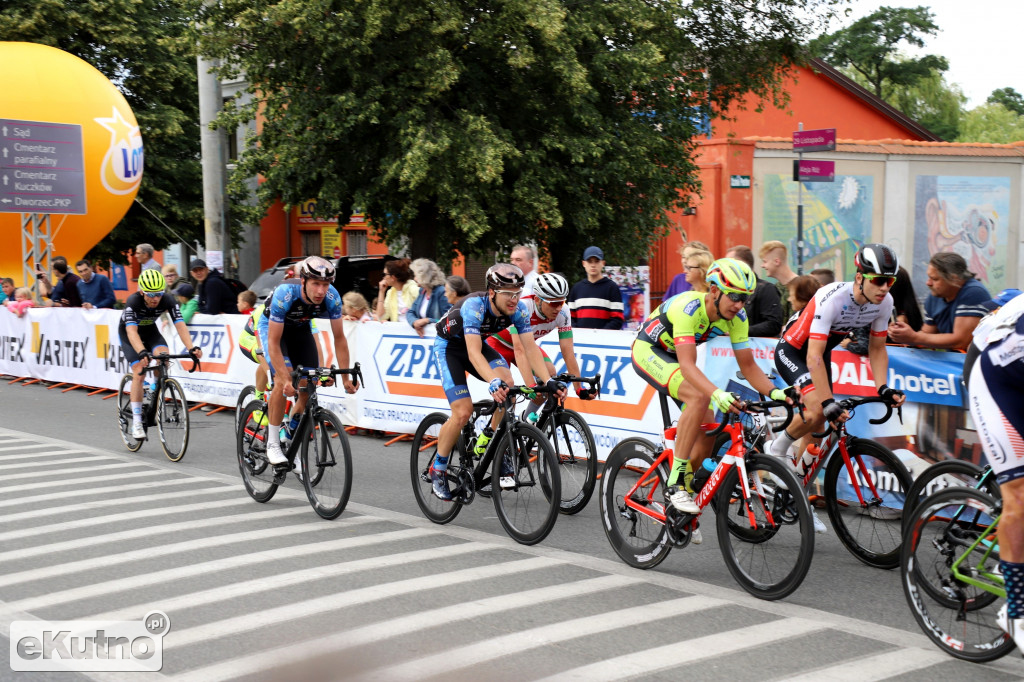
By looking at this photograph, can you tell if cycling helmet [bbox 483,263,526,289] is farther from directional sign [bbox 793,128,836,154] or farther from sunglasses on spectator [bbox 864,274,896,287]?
directional sign [bbox 793,128,836,154]

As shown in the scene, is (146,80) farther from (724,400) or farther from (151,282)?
(724,400)

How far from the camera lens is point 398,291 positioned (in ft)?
42.2

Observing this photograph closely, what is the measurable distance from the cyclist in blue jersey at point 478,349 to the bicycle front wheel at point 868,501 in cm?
193

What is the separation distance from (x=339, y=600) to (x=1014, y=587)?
11.3 ft

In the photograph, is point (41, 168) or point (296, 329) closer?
point (296, 329)

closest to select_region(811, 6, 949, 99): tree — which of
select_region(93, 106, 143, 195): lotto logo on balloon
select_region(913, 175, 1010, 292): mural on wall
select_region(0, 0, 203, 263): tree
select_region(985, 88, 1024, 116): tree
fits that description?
select_region(985, 88, 1024, 116): tree

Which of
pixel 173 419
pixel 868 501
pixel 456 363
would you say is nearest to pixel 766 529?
pixel 868 501

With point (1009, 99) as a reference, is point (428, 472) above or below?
below

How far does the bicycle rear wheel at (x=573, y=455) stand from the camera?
7.87 meters

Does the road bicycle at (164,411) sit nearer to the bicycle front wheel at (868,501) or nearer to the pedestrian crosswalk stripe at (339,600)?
the pedestrian crosswalk stripe at (339,600)

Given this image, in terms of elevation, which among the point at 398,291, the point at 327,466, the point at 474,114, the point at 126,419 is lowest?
the point at 126,419

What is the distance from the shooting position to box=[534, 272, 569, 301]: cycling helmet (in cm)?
765

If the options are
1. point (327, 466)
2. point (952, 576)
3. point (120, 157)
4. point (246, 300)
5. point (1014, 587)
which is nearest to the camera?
point (1014, 587)

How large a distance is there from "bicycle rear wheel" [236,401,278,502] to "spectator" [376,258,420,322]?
3622 mm
